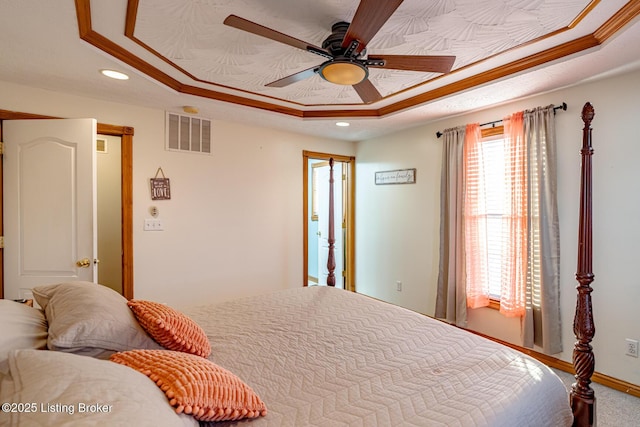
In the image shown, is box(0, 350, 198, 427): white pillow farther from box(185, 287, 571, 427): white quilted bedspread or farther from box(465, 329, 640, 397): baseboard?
box(465, 329, 640, 397): baseboard

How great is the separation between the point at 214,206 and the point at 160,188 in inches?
23.3

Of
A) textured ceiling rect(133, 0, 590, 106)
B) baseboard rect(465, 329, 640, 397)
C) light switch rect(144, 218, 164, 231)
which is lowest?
baseboard rect(465, 329, 640, 397)

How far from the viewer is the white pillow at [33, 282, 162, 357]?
3.49 ft

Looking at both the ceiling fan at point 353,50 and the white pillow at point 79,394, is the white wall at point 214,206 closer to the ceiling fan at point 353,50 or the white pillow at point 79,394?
the ceiling fan at point 353,50

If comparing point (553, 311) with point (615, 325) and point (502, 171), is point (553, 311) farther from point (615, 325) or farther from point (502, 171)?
point (502, 171)

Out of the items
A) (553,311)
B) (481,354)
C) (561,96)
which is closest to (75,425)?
(481,354)

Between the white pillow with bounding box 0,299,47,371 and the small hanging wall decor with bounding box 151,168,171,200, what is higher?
the small hanging wall decor with bounding box 151,168,171,200

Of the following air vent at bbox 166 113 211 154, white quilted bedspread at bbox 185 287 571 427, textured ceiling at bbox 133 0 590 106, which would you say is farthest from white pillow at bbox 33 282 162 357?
air vent at bbox 166 113 211 154

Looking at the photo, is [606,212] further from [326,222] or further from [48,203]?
[48,203]

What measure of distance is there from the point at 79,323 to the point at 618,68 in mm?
3484

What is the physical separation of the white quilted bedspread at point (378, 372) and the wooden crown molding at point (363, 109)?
179 cm

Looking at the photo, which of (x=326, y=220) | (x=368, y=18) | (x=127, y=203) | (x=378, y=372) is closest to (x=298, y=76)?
(x=368, y=18)

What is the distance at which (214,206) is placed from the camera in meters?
3.57

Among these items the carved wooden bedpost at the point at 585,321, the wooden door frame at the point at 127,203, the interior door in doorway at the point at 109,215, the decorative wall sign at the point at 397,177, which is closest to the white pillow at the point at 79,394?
→ the carved wooden bedpost at the point at 585,321
